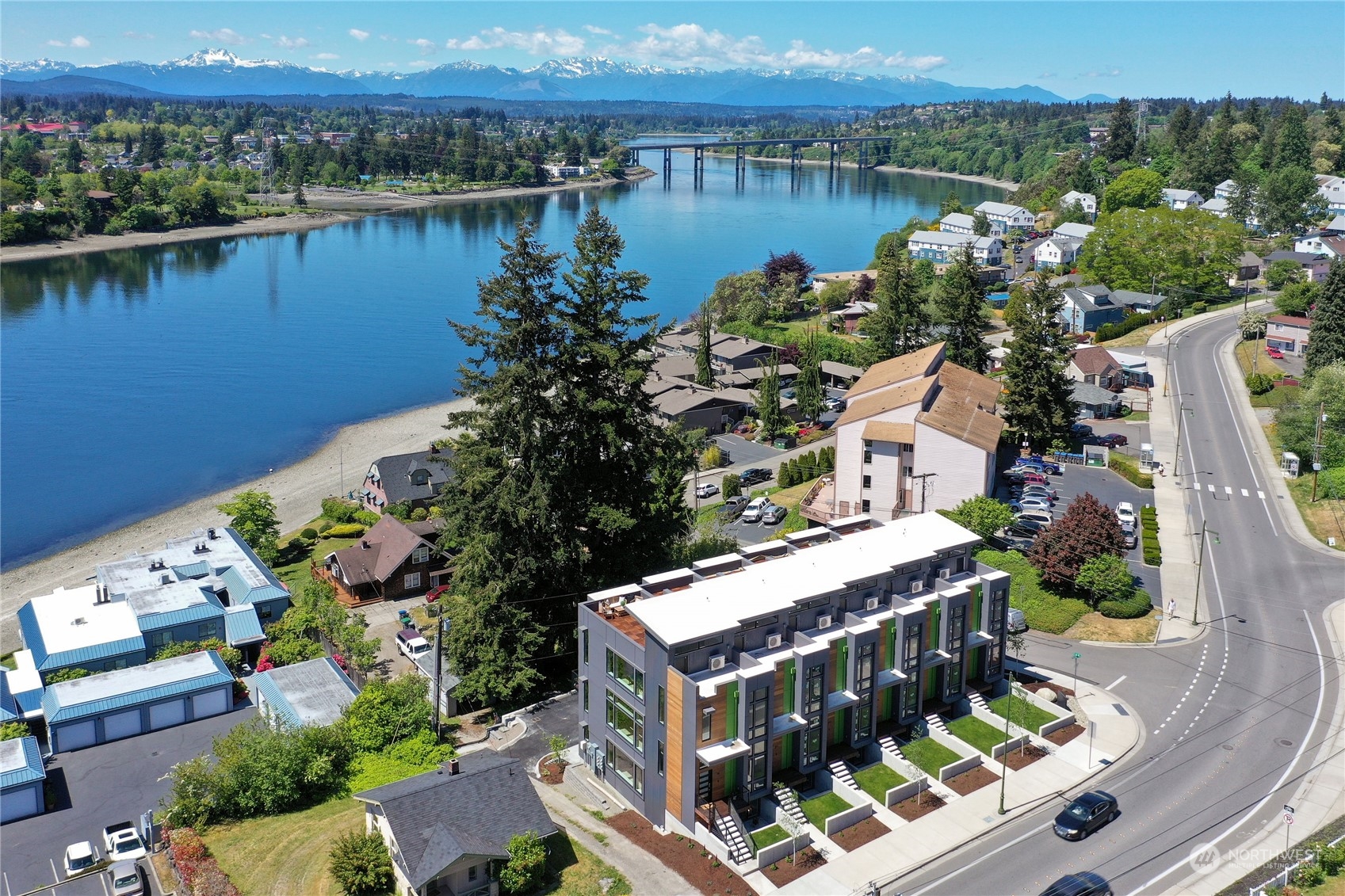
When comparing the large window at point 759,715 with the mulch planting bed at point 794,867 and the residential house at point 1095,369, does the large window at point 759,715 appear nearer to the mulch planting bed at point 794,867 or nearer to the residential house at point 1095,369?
the mulch planting bed at point 794,867

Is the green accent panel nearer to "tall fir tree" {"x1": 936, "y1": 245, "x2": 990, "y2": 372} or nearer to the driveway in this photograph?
the driveway

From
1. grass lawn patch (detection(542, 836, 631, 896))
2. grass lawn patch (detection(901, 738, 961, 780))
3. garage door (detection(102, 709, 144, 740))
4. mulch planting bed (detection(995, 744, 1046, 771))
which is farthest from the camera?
garage door (detection(102, 709, 144, 740))

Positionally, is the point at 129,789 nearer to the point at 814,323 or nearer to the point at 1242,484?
the point at 1242,484

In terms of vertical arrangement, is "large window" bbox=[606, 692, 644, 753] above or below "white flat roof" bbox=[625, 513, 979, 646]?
below

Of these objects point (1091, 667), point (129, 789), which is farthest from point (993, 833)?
point (129, 789)

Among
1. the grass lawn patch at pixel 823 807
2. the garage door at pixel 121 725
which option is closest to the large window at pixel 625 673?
the grass lawn patch at pixel 823 807

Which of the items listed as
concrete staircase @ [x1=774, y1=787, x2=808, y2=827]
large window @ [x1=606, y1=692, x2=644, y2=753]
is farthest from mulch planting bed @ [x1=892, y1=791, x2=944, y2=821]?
large window @ [x1=606, y1=692, x2=644, y2=753]
